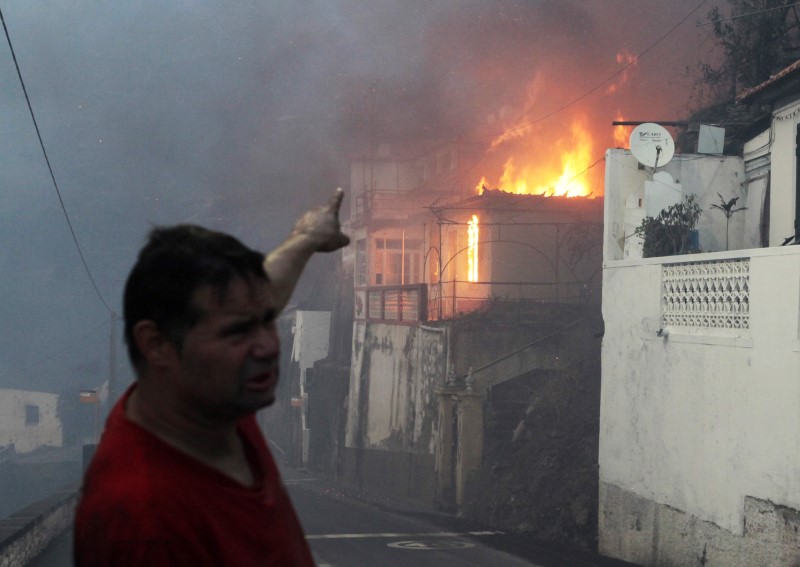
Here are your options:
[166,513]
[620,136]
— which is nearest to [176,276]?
[166,513]

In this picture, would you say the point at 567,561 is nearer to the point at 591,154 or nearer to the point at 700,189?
the point at 700,189

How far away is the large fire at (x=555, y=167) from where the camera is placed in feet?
120

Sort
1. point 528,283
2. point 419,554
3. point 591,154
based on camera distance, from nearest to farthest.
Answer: point 419,554, point 528,283, point 591,154

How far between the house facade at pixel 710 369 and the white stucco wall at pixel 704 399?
0.9 inches

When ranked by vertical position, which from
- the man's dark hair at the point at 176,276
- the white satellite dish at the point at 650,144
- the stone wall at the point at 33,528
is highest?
the white satellite dish at the point at 650,144

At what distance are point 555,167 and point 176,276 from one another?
3732 cm

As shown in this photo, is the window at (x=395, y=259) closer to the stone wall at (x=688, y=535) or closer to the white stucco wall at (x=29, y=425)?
the stone wall at (x=688, y=535)

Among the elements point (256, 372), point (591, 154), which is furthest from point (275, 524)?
point (591, 154)

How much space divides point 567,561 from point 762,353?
4889 millimetres

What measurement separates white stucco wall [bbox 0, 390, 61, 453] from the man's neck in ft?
201

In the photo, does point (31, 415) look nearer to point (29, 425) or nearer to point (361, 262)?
point (29, 425)

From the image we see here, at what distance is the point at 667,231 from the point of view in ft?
51.5

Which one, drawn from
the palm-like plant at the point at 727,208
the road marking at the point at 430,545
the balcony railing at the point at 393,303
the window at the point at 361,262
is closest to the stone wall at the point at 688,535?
the road marking at the point at 430,545

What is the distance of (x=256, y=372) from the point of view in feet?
6.42
